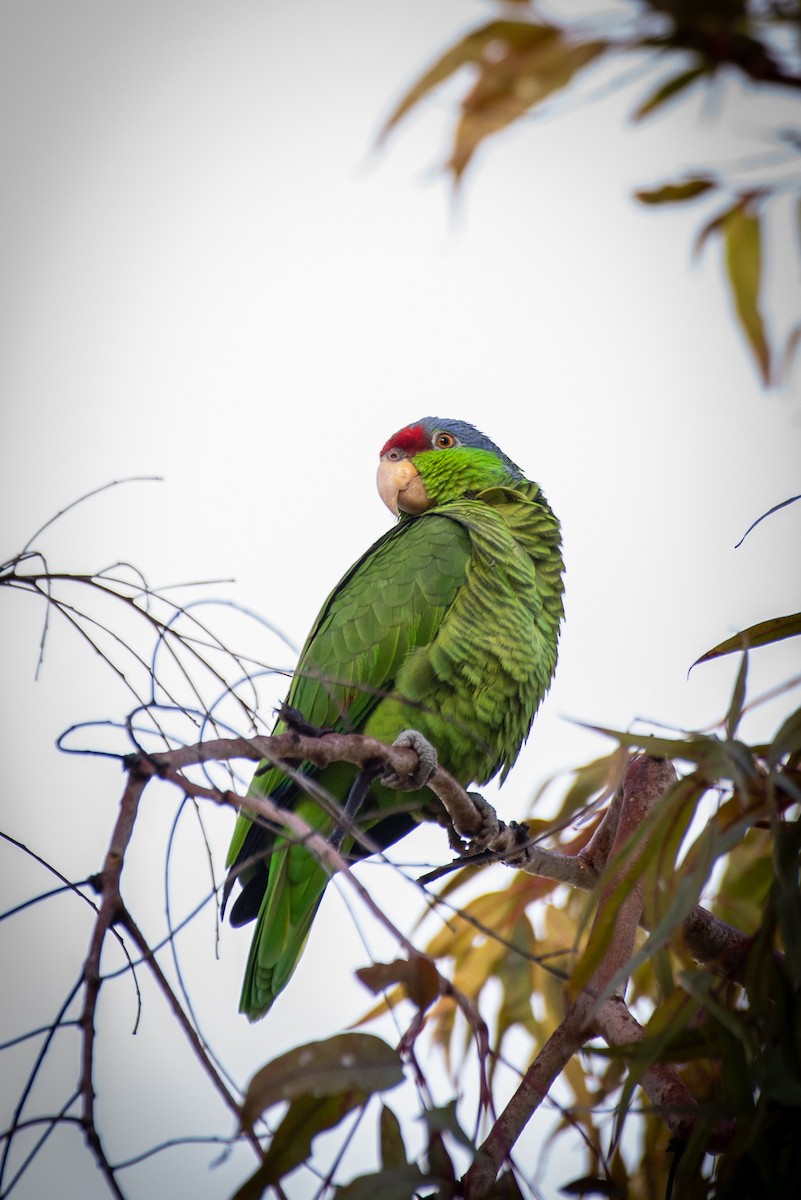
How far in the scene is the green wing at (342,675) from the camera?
5.79 ft

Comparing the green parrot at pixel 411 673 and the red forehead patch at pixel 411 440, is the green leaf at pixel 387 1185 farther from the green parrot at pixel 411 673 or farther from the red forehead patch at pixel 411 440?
the red forehead patch at pixel 411 440

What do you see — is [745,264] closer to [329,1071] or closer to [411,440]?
[329,1071]

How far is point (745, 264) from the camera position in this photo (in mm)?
654

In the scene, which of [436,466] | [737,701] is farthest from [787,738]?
[436,466]

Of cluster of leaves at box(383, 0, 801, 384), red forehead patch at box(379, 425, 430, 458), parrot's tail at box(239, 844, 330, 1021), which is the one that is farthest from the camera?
red forehead patch at box(379, 425, 430, 458)

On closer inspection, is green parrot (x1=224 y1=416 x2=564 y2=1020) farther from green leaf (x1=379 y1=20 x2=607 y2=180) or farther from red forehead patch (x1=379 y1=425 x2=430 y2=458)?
green leaf (x1=379 y1=20 x2=607 y2=180)

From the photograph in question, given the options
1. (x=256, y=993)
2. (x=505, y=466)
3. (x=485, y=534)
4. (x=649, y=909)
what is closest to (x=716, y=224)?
(x=649, y=909)

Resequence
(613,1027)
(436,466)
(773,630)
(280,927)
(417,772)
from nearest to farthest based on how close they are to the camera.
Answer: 1. (773,630)
2. (613,1027)
3. (417,772)
4. (280,927)
5. (436,466)

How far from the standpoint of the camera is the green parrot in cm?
178

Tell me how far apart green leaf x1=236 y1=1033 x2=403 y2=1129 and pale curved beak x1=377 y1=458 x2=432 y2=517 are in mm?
1563

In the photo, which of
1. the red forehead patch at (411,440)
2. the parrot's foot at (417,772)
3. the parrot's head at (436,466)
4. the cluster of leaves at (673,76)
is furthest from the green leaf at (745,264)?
the red forehead patch at (411,440)

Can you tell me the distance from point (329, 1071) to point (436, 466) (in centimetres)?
164

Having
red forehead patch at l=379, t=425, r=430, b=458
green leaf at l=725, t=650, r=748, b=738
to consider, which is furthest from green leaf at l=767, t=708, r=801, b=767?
red forehead patch at l=379, t=425, r=430, b=458

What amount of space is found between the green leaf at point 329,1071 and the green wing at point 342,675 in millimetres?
844
